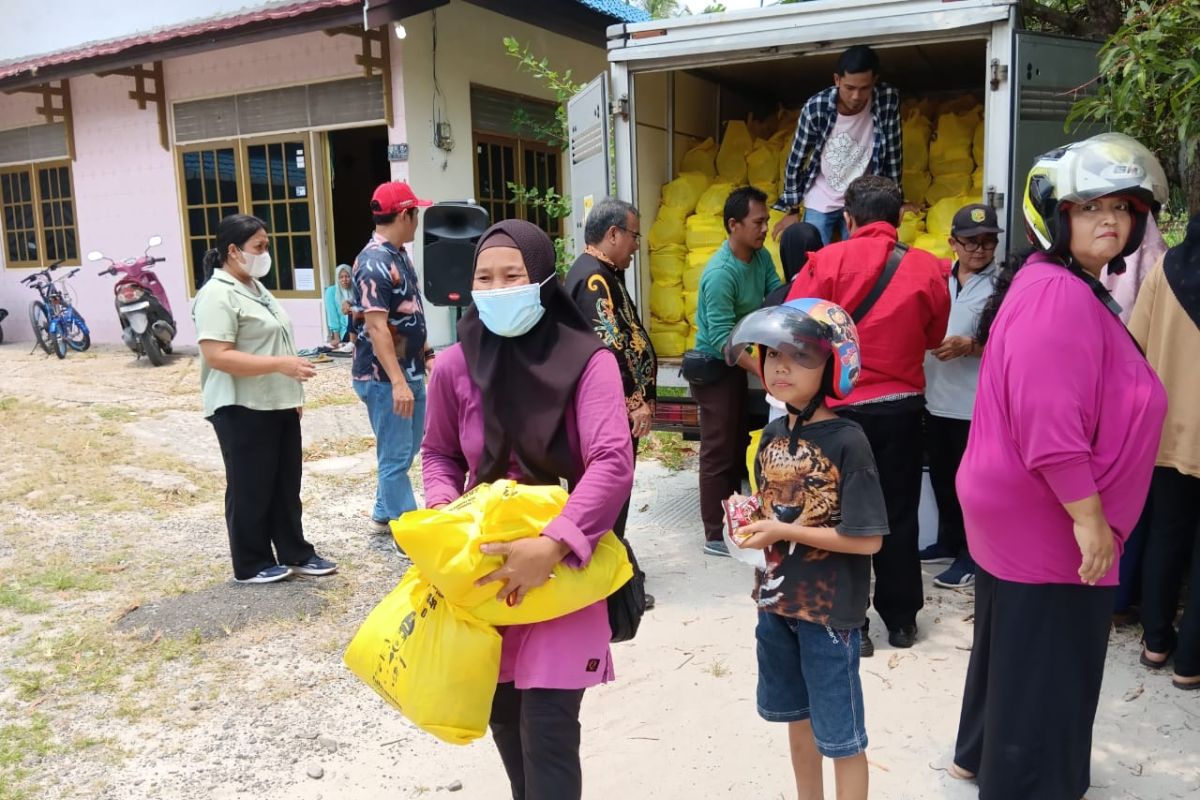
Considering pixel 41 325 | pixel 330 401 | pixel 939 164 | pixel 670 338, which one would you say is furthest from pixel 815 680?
pixel 41 325

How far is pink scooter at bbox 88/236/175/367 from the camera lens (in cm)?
1136

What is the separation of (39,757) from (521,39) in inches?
394

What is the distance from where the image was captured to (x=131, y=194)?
12.7 metres

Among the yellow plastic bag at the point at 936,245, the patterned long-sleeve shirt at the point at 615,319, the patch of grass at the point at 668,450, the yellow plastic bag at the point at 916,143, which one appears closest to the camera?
the patterned long-sleeve shirt at the point at 615,319

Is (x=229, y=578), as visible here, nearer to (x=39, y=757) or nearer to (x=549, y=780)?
(x=39, y=757)

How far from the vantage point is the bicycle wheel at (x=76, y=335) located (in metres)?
12.7

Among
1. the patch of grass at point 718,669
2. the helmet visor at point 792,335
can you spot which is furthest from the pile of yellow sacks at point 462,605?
the patch of grass at point 718,669

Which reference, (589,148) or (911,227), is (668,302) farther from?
(911,227)

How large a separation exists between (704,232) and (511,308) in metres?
3.83

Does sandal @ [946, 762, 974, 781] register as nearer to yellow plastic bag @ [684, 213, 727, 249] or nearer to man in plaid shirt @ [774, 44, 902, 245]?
man in plaid shirt @ [774, 44, 902, 245]

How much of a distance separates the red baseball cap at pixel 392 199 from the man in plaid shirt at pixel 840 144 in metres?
2.10

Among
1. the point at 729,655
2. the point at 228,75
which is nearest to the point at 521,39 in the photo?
the point at 228,75

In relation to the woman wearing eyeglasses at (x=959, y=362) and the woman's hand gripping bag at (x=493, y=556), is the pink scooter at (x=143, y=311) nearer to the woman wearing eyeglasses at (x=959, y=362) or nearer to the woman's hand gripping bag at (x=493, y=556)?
the woman wearing eyeglasses at (x=959, y=362)

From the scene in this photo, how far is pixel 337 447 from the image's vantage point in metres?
7.72
